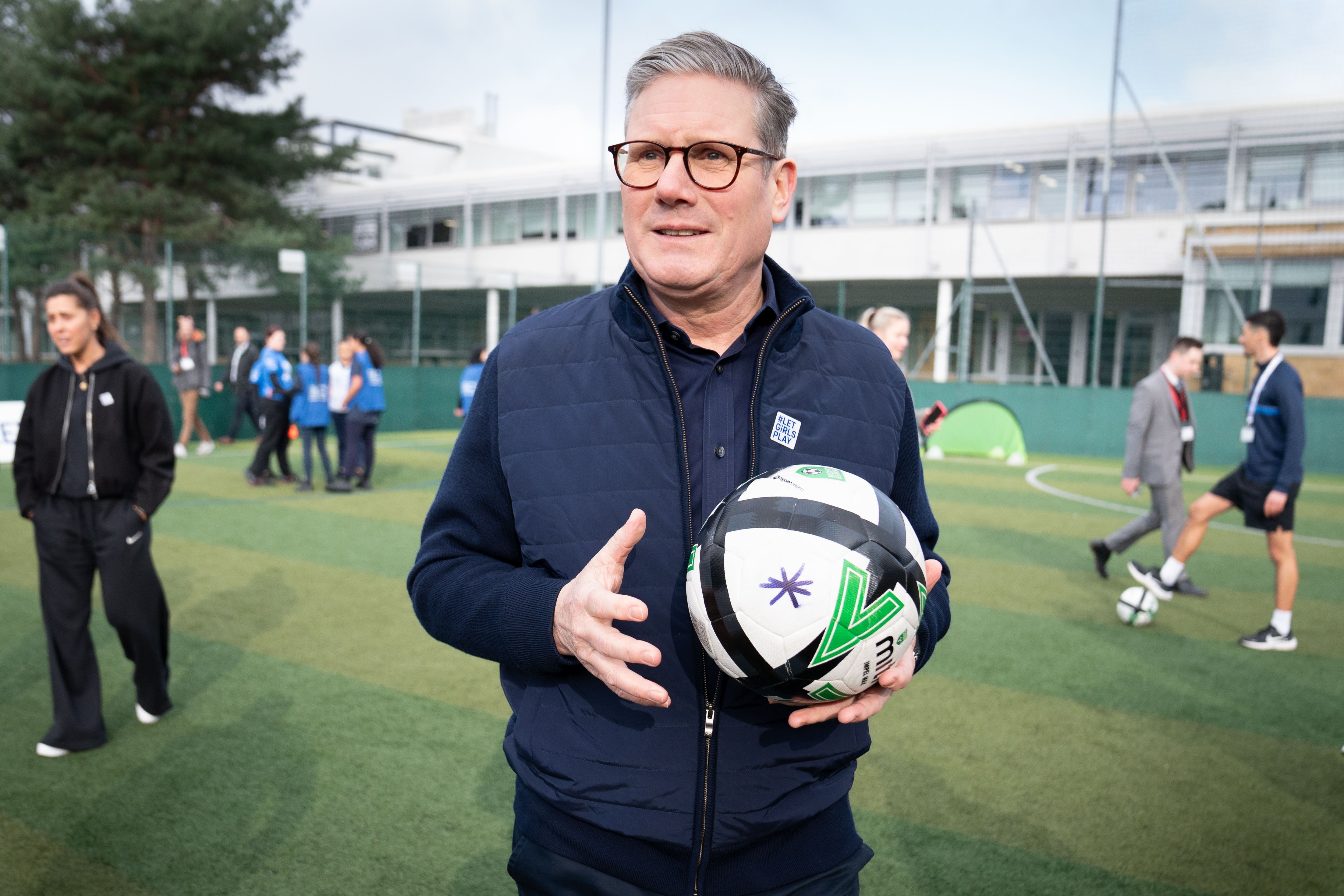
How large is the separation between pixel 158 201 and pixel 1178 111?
2778 cm

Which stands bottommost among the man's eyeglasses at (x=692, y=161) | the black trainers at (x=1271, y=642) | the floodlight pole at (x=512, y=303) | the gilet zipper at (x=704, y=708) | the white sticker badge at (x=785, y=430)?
the black trainers at (x=1271, y=642)

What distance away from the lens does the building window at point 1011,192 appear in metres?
26.5

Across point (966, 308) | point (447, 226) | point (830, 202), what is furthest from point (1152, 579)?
point (447, 226)

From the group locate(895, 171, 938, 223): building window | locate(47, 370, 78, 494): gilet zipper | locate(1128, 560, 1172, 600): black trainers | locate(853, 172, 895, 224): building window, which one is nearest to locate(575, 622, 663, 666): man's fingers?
locate(47, 370, 78, 494): gilet zipper

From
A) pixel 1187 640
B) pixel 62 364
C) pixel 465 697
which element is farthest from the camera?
pixel 1187 640

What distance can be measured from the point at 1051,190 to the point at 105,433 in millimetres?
26102

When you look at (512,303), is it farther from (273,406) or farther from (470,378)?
(273,406)

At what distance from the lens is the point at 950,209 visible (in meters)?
27.7

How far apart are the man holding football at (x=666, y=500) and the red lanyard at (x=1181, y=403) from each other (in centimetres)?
749

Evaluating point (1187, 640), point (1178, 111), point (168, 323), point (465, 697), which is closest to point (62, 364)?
point (465, 697)

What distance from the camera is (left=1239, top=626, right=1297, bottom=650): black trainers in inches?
265

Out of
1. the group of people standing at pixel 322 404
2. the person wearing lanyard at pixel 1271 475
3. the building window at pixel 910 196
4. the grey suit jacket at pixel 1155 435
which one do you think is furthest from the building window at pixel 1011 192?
the person wearing lanyard at pixel 1271 475

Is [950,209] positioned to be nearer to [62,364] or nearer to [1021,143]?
[1021,143]

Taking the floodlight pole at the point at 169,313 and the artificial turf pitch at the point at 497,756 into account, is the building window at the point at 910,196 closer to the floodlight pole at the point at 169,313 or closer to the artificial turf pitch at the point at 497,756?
the floodlight pole at the point at 169,313
